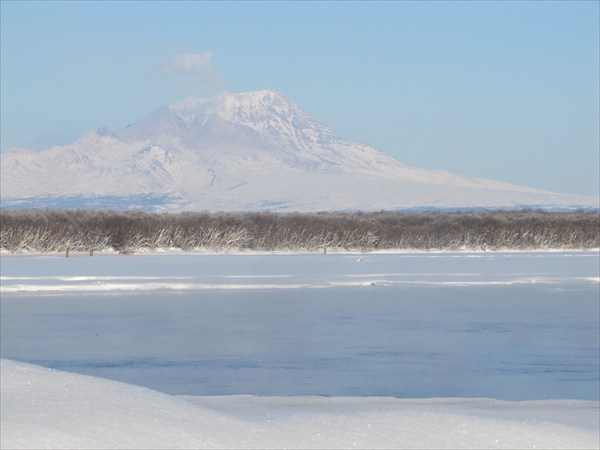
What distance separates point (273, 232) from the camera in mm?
43594

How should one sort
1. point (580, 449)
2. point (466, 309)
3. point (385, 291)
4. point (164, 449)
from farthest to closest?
point (385, 291), point (466, 309), point (580, 449), point (164, 449)

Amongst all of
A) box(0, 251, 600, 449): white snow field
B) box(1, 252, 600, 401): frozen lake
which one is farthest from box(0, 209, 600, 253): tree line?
box(1, 252, 600, 401): frozen lake

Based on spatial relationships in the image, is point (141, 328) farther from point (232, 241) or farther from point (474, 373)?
point (232, 241)

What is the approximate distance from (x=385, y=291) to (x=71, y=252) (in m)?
19.5

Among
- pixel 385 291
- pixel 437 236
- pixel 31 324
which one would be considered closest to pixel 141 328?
pixel 31 324

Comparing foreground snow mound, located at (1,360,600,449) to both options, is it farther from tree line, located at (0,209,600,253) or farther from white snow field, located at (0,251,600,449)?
tree line, located at (0,209,600,253)

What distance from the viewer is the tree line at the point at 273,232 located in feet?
130

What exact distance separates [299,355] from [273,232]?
31.5 metres

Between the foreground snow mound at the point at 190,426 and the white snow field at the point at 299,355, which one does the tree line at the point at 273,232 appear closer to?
the white snow field at the point at 299,355

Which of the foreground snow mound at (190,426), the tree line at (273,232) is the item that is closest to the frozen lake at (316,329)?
the foreground snow mound at (190,426)

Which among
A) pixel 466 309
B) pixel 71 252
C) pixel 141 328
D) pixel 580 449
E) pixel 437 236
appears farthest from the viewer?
pixel 437 236

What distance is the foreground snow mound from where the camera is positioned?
4.82 metres

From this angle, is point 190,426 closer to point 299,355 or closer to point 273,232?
point 299,355

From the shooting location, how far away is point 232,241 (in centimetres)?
4122
